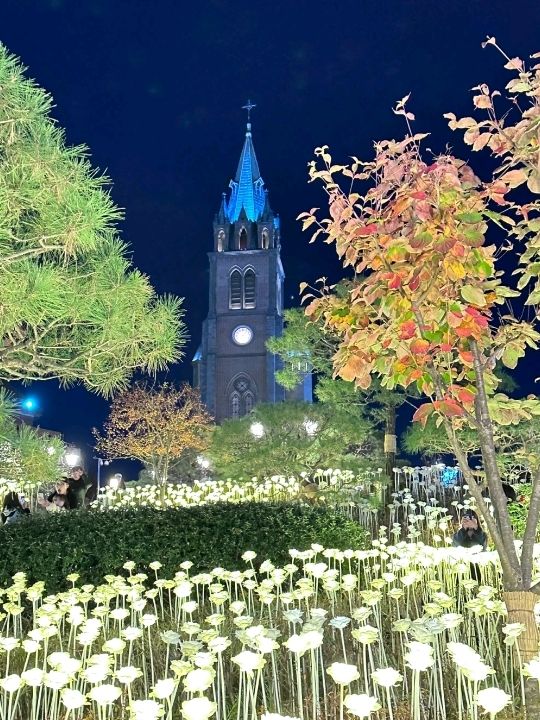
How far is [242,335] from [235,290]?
11.3 ft

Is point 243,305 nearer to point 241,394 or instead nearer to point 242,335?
point 242,335

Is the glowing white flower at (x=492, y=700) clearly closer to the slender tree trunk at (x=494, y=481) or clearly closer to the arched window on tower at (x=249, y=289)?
the slender tree trunk at (x=494, y=481)

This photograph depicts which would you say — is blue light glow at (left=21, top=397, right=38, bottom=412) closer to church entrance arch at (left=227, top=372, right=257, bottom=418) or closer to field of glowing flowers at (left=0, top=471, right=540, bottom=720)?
field of glowing flowers at (left=0, top=471, right=540, bottom=720)

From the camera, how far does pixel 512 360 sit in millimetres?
3258

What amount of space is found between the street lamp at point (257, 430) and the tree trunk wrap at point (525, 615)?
1154 centimetres

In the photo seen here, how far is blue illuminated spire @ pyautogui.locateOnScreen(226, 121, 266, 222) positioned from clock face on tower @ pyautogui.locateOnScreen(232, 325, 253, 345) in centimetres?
832

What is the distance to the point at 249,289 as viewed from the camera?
156 ft

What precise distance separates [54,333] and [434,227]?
14.6ft

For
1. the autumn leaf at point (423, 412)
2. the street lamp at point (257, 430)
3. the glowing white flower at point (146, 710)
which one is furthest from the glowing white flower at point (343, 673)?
the street lamp at point (257, 430)

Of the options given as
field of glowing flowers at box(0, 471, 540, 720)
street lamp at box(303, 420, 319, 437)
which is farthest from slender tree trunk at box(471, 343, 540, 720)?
street lamp at box(303, 420, 319, 437)

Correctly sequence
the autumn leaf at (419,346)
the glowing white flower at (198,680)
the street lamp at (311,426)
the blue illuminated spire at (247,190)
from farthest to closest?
the blue illuminated spire at (247,190), the street lamp at (311,426), the autumn leaf at (419,346), the glowing white flower at (198,680)

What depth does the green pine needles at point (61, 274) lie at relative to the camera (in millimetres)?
5172

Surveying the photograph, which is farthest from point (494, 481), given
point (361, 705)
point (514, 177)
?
point (514, 177)

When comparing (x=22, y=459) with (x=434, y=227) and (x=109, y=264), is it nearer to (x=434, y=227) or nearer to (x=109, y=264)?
(x=109, y=264)
